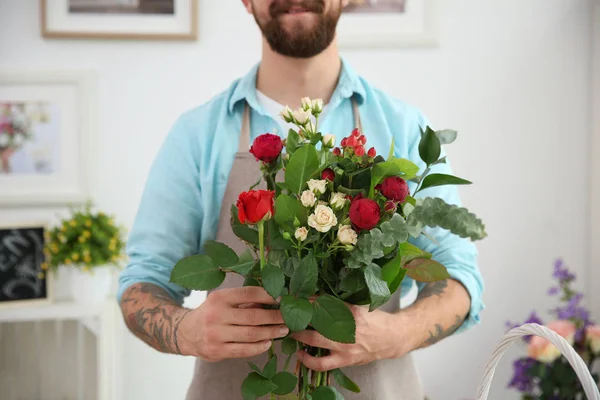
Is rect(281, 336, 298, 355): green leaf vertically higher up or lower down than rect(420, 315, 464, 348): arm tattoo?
higher up

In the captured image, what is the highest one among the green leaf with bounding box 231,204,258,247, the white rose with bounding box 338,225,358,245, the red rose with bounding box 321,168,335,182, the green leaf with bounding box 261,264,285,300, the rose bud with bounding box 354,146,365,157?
the rose bud with bounding box 354,146,365,157

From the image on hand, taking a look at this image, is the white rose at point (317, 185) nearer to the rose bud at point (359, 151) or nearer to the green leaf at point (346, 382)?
the rose bud at point (359, 151)

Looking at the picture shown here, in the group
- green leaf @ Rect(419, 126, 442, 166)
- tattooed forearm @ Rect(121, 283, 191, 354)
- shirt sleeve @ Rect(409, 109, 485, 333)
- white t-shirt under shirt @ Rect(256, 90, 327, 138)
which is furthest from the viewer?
white t-shirt under shirt @ Rect(256, 90, 327, 138)

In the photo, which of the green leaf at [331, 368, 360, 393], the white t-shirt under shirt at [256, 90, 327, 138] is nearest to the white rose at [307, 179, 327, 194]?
the green leaf at [331, 368, 360, 393]

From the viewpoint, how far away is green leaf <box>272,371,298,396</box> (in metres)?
0.91

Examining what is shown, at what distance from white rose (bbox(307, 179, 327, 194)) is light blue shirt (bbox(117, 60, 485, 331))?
50cm

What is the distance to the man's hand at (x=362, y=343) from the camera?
3.20 ft

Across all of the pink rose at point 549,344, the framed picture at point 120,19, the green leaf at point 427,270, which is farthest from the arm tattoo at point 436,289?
the framed picture at point 120,19

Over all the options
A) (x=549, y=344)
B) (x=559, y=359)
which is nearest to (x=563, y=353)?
(x=549, y=344)

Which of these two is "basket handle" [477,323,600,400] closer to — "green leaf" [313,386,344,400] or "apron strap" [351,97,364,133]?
"green leaf" [313,386,344,400]

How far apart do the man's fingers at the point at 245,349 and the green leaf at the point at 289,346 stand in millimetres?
35

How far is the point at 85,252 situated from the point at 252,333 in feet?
4.29

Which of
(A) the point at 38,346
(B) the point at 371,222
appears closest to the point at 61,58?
(A) the point at 38,346

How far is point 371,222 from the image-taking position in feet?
2.62
